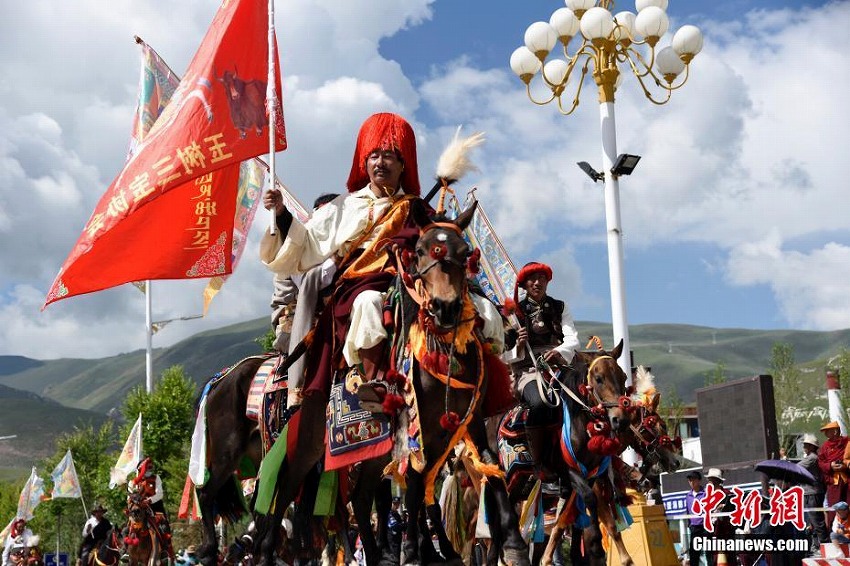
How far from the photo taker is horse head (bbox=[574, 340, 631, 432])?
10211 mm

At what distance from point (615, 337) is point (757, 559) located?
5426 millimetres

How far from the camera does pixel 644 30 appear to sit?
56.2ft

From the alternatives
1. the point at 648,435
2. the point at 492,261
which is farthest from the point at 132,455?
the point at 648,435

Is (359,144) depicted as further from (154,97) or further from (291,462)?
(154,97)

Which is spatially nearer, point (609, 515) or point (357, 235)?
point (357, 235)

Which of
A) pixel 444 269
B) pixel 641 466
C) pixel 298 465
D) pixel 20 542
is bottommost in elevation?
pixel 20 542

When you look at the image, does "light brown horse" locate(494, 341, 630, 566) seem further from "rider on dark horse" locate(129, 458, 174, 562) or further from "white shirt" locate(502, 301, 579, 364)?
"rider on dark horse" locate(129, 458, 174, 562)

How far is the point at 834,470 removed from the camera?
14.3m

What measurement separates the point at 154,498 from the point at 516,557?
13142 mm

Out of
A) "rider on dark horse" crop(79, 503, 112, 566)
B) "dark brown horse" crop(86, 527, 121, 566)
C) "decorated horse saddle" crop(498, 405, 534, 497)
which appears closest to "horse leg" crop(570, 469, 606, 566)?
"decorated horse saddle" crop(498, 405, 534, 497)

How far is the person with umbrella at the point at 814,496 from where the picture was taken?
45.5 ft

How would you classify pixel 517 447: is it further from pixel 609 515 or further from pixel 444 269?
pixel 444 269

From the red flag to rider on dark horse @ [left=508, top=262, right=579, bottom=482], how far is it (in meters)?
3.25

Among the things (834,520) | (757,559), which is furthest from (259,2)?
(834,520)
